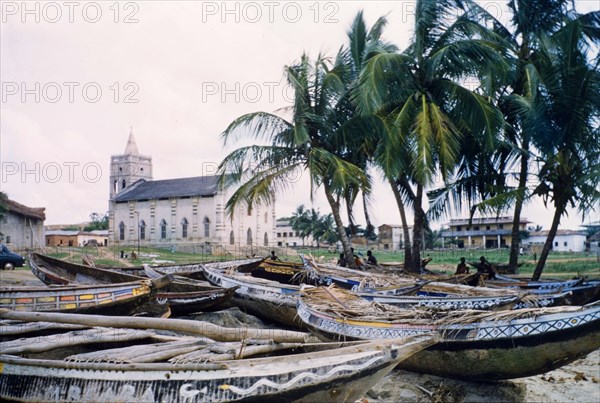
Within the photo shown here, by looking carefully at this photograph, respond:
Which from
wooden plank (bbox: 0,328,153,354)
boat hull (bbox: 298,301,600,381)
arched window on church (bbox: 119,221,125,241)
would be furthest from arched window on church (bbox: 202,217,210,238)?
wooden plank (bbox: 0,328,153,354)

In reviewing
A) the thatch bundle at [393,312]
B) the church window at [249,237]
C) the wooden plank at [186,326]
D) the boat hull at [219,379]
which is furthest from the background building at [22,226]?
the boat hull at [219,379]

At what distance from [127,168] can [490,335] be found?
54737 mm

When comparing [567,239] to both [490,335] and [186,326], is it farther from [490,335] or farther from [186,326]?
[186,326]

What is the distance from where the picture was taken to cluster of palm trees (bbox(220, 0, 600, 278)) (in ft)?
43.7

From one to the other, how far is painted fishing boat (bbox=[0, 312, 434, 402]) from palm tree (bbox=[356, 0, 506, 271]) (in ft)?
28.8

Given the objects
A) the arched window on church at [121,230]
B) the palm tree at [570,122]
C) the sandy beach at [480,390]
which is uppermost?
the palm tree at [570,122]

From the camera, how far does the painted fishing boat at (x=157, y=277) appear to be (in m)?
10.6

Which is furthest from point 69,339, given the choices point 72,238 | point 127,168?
point 127,168

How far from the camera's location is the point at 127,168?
57.4 metres

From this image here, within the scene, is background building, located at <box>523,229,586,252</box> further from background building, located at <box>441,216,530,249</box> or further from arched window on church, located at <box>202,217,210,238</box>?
arched window on church, located at <box>202,217,210,238</box>

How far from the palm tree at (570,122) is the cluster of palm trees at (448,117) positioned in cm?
3

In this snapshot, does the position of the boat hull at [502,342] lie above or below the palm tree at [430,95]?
below

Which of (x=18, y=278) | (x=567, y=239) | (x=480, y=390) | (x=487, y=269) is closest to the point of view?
(x=480, y=390)

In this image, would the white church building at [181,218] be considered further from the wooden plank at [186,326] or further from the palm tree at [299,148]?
the wooden plank at [186,326]
